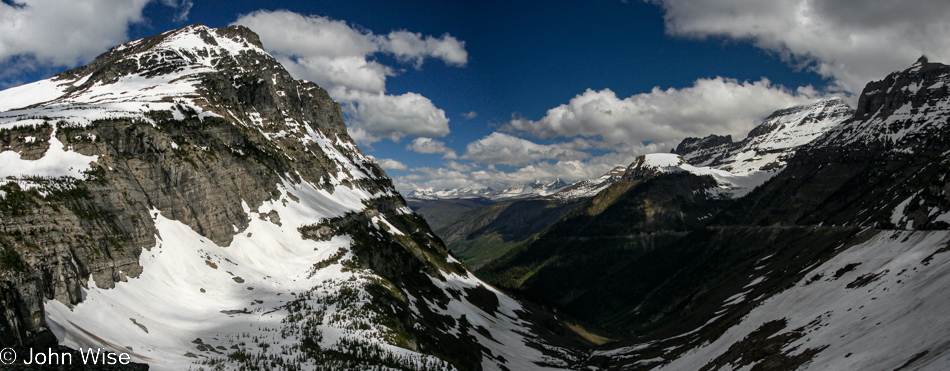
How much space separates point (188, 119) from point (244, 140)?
44.1 ft

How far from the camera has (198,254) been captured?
199ft

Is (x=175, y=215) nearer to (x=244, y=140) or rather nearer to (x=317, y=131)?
(x=244, y=140)

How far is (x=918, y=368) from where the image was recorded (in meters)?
20.5

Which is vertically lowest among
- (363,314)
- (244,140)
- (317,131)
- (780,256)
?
(780,256)

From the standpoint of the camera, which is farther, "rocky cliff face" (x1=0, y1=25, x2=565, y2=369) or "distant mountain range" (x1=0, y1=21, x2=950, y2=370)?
"rocky cliff face" (x1=0, y1=25, x2=565, y2=369)

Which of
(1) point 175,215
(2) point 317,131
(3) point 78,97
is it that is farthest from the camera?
(2) point 317,131

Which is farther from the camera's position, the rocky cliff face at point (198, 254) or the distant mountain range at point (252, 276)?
the rocky cliff face at point (198, 254)

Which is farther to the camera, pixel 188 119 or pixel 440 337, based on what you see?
pixel 188 119

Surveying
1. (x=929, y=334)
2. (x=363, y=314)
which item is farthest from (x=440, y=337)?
(x=929, y=334)

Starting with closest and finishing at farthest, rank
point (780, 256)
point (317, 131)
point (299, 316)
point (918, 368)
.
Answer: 1. point (918, 368)
2. point (299, 316)
3. point (780, 256)
4. point (317, 131)

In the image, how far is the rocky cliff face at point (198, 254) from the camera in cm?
3481

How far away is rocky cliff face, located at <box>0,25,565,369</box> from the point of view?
34.8 metres

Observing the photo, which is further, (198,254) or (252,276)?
(252,276)

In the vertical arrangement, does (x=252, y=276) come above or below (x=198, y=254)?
below
